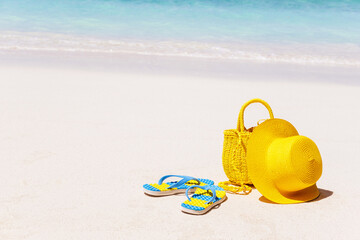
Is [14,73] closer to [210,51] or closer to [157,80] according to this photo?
[157,80]

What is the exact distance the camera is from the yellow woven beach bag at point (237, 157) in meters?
2.88

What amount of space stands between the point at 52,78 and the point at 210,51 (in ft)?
13.2

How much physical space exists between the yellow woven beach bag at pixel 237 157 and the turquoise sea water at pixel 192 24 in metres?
6.34

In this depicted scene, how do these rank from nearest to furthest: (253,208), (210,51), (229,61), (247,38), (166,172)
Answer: (253,208)
(166,172)
(229,61)
(210,51)
(247,38)

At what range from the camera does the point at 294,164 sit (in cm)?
266

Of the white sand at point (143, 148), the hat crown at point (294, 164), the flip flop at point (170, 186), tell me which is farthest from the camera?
the flip flop at point (170, 186)

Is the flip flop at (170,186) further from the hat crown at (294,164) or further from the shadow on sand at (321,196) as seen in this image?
the hat crown at (294,164)

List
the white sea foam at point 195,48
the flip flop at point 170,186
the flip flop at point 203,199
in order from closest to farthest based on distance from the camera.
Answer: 1. the flip flop at point 203,199
2. the flip flop at point 170,186
3. the white sea foam at point 195,48

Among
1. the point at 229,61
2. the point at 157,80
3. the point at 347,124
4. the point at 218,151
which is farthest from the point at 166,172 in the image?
the point at 229,61

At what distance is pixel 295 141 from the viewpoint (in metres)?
2.70

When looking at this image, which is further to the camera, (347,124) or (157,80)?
(157,80)

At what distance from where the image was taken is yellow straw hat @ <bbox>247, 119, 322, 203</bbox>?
105 inches

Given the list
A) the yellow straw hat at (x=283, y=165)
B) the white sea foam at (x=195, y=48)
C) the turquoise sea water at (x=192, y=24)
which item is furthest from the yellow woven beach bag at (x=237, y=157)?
the turquoise sea water at (x=192, y=24)

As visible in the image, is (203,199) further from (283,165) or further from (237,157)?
(283,165)
